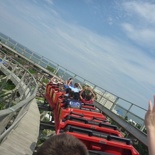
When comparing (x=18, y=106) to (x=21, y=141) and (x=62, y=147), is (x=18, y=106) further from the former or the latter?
(x=62, y=147)

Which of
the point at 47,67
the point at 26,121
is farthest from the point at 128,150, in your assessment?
the point at 47,67

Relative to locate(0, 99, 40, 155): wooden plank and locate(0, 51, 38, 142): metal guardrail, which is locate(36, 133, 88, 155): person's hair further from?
locate(0, 99, 40, 155): wooden plank

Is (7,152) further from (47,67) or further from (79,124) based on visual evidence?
(47,67)

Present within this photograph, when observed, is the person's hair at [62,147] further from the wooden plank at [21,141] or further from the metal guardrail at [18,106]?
the wooden plank at [21,141]

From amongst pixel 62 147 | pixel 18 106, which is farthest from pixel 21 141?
pixel 62 147

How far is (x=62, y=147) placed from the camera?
202cm

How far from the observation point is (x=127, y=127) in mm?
14031

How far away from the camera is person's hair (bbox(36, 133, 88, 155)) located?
1993 mm

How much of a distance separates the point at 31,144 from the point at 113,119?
30.4 feet

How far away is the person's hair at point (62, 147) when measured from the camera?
1993mm

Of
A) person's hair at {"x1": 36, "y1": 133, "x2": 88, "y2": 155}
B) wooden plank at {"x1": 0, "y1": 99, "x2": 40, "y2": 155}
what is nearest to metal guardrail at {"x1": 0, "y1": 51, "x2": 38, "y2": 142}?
wooden plank at {"x1": 0, "y1": 99, "x2": 40, "y2": 155}

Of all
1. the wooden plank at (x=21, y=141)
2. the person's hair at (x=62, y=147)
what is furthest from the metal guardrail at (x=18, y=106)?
the person's hair at (x=62, y=147)

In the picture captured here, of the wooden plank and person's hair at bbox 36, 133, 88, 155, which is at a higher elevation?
person's hair at bbox 36, 133, 88, 155

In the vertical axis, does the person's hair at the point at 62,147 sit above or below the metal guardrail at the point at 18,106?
above
